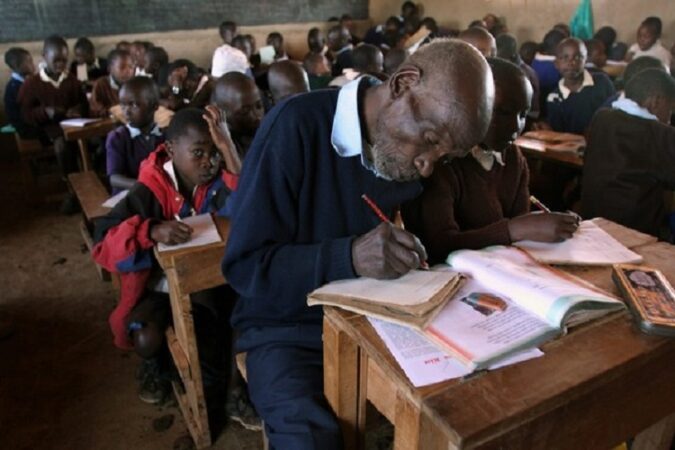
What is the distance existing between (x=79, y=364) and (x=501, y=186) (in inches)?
80.9

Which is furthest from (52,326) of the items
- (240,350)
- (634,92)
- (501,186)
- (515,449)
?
(634,92)

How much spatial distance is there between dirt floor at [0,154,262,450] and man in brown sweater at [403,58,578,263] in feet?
3.72

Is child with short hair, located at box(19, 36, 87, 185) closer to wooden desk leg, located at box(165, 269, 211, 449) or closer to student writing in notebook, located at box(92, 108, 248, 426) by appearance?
student writing in notebook, located at box(92, 108, 248, 426)

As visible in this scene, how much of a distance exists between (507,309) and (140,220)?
130 centimetres

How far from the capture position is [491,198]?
1717 millimetres

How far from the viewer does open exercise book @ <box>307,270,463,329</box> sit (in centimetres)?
97

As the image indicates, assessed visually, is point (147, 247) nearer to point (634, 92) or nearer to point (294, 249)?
point (294, 249)

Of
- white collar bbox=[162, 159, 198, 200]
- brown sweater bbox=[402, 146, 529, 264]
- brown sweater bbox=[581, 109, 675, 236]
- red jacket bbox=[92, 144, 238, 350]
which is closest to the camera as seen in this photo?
brown sweater bbox=[402, 146, 529, 264]

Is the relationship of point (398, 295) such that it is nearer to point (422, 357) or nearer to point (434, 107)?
point (422, 357)

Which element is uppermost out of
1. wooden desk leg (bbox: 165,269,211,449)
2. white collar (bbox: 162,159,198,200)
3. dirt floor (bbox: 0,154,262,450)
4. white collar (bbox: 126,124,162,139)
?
white collar (bbox: 162,159,198,200)

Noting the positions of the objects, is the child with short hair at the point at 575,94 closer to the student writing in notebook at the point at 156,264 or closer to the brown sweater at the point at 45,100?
the student writing in notebook at the point at 156,264

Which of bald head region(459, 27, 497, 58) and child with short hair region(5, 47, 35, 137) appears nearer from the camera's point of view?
bald head region(459, 27, 497, 58)

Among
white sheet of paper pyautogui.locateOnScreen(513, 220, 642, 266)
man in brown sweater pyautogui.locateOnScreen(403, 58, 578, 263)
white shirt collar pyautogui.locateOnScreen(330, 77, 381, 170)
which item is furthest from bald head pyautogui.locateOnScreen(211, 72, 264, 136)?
white sheet of paper pyautogui.locateOnScreen(513, 220, 642, 266)

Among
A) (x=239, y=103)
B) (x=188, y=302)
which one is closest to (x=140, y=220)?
(x=188, y=302)
